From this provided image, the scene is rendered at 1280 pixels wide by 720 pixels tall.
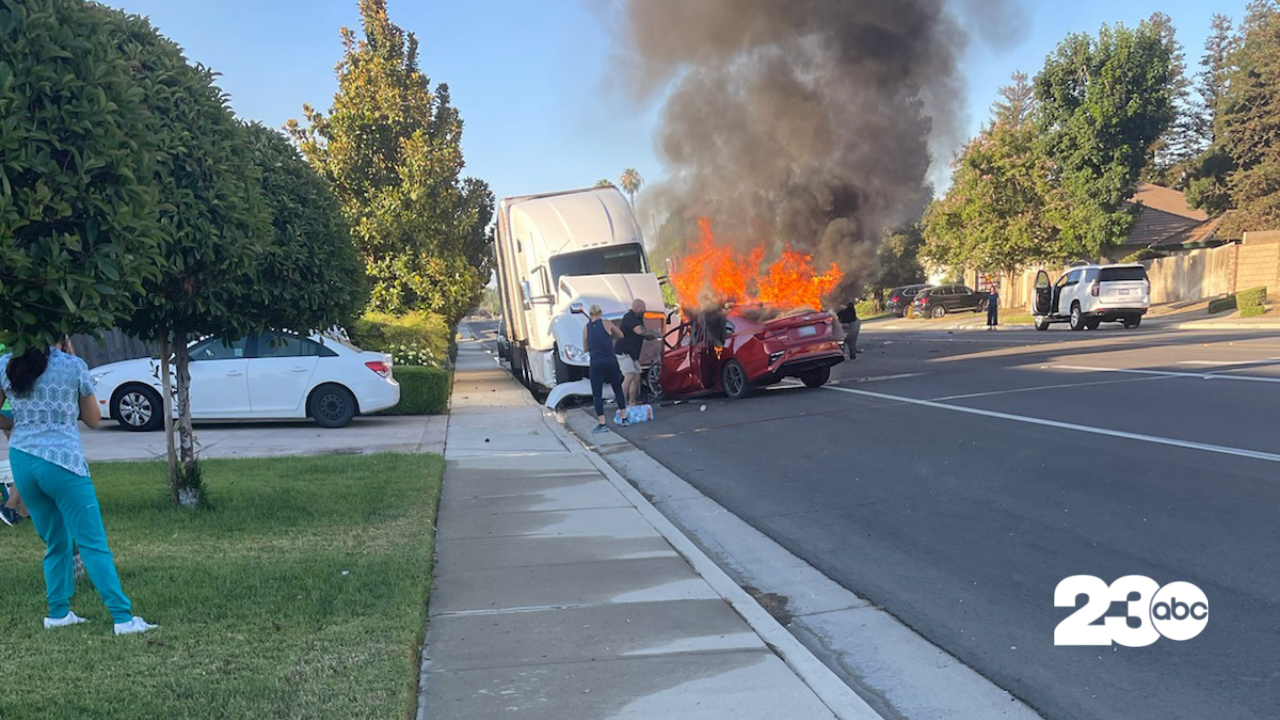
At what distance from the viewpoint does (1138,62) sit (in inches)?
1441

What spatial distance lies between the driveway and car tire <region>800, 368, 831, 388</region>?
19.2ft

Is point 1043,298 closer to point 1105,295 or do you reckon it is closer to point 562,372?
point 1105,295

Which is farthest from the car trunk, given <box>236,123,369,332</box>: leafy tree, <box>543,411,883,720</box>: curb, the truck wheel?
<box>236,123,369,332</box>: leafy tree

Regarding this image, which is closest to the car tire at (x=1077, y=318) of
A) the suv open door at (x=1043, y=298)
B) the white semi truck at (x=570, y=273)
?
the suv open door at (x=1043, y=298)

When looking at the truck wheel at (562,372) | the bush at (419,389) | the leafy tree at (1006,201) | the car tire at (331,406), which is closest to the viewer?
the car tire at (331,406)

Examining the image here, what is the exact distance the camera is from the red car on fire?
14.7 meters

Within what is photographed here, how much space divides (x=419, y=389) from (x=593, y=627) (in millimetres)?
11312

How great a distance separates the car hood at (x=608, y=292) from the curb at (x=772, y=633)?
9242mm

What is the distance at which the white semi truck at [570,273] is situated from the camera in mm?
16781

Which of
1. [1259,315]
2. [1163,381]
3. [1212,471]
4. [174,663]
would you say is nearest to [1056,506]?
[1212,471]

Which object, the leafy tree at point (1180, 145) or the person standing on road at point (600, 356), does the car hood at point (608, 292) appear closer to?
the person standing on road at point (600, 356)

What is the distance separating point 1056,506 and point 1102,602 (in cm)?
197

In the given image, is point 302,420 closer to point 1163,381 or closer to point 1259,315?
point 1163,381

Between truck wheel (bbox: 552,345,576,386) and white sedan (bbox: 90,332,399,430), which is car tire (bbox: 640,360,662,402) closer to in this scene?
truck wheel (bbox: 552,345,576,386)
